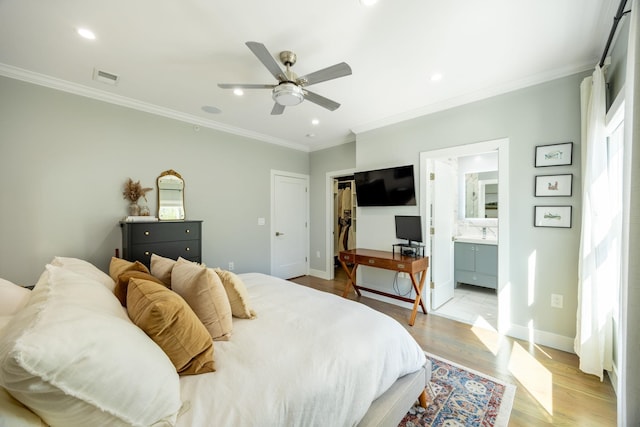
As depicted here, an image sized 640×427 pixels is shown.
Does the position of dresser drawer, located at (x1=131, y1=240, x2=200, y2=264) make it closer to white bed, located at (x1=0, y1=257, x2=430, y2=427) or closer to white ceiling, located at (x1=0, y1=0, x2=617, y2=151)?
white bed, located at (x1=0, y1=257, x2=430, y2=427)

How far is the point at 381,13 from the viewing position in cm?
166

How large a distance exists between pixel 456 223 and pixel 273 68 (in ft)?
13.3

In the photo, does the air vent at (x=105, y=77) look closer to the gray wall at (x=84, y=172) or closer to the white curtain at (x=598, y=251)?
the gray wall at (x=84, y=172)

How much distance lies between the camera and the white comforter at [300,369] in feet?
2.93

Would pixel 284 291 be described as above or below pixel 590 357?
above

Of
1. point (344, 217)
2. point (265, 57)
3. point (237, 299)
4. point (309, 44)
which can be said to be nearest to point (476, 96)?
point (309, 44)

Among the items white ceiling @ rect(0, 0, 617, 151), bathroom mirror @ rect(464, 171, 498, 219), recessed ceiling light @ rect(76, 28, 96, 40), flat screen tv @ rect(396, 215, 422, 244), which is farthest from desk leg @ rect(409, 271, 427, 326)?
recessed ceiling light @ rect(76, 28, 96, 40)

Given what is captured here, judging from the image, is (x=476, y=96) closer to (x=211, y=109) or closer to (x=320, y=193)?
(x=320, y=193)

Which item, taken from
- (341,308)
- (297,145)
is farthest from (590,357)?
(297,145)

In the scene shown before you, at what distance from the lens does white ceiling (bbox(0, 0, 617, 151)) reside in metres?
1.64

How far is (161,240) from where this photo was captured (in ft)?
8.98

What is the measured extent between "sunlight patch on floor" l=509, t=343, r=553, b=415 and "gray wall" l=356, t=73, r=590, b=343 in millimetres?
425

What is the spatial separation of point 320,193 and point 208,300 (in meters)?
3.72

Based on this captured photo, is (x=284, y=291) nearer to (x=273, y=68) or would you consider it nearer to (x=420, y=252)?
(x=273, y=68)
